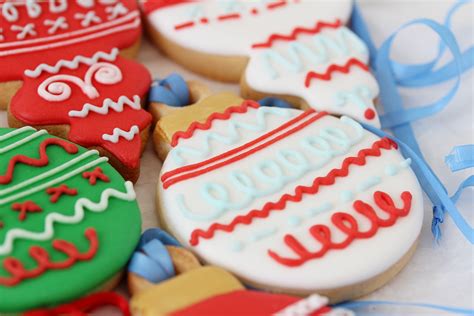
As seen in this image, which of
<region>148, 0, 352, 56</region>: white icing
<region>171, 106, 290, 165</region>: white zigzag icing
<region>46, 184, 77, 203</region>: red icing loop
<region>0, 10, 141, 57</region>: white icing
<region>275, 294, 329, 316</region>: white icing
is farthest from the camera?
<region>148, 0, 352, 56</region>: white icing

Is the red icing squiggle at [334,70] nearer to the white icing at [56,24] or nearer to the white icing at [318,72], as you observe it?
the white icing at [318,72]

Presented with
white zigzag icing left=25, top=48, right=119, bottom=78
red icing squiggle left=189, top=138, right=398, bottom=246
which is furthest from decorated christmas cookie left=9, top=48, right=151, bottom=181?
red icing squiggle left=189, top=138, right=398, bottom=246

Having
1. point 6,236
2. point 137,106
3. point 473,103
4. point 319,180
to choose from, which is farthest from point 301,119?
point 6,236

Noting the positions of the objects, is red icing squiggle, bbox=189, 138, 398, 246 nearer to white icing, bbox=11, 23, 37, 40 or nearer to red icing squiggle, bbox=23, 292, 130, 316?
red icing squiggle, bbox=23, 292, 130, 316

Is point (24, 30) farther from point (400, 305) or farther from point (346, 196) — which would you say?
point (400, 305)

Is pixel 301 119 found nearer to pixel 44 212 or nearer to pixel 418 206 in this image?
pixel 418 206

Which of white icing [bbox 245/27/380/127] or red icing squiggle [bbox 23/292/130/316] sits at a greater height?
white icing [bbox 245/27/380/127]

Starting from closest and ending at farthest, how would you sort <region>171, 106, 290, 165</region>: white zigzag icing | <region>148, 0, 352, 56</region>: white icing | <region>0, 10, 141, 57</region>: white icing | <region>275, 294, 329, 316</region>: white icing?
<region>275, 294, 329, 316</region>: white icing, <region>171, 106, 290, 165</region>: white zigzag icing, <region>0, 10, 141, 57</region>: white icing, <region>148, 0, 352, 56</region>: white icing
